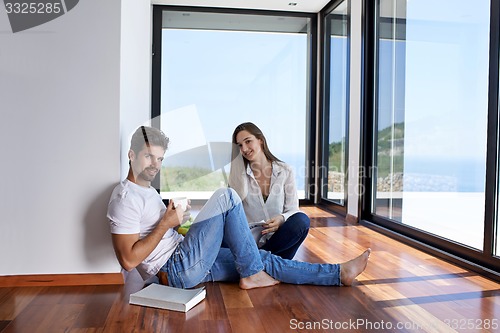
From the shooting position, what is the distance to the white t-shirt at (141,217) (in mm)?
1703

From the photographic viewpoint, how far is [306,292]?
6.17 ft

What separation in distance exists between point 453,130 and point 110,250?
6.85 ft

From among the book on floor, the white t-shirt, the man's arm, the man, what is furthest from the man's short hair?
the book on floor

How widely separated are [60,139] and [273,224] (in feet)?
3.44

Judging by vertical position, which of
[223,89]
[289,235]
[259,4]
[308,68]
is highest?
[259,4]

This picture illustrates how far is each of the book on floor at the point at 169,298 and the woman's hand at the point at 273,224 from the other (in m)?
0.45

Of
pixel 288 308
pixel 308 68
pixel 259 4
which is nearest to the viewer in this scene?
pixel 288 308

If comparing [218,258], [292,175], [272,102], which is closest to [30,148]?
[218,258]

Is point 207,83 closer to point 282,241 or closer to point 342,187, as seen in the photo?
point 342,187

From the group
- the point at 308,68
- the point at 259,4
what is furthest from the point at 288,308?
the point at 259,4

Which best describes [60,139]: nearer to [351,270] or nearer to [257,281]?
[257,281]

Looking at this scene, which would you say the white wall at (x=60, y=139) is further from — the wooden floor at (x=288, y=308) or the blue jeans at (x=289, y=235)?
the blue jeans at (x=289, y=235)

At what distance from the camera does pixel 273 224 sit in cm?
211

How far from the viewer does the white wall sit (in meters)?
1.93
